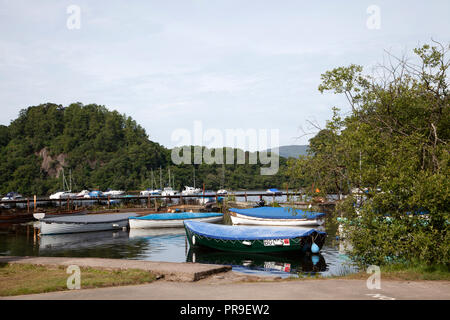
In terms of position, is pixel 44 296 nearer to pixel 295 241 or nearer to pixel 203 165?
pixel 295 241

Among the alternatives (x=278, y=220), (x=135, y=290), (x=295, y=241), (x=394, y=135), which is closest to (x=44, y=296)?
(x=135, y=290)

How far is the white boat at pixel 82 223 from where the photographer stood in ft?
124

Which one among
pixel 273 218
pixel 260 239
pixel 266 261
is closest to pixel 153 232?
pixel 273 218

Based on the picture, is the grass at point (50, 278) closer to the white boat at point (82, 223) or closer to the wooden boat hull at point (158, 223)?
the white boat at point (82, 223)

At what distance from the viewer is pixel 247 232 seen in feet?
81.9

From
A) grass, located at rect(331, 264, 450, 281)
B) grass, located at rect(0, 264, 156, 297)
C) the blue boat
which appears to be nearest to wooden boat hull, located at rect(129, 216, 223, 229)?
the blue boat

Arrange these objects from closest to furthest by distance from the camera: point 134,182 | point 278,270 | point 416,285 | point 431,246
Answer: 1. point 416,285
2. point 431,246
3. point 278,270
4. point 134,182

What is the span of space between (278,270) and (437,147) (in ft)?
34.4

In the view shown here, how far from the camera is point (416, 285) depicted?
33.6ft

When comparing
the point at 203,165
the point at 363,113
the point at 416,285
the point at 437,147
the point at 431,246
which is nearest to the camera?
the point at 416,285

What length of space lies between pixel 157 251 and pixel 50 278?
15903 mm

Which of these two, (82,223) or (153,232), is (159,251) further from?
(82,223)

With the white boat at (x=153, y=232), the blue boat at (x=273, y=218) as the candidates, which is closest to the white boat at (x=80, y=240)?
the white boat at (x=153, y=232)

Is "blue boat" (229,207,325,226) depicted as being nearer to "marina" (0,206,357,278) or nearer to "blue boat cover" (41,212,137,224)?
"marina" (0,206,357,278)
